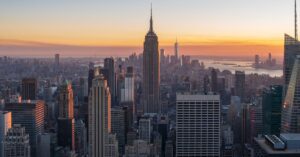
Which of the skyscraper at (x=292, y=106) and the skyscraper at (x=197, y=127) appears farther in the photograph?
the skyscraper at (x=197, y=127)

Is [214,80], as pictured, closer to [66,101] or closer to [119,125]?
[66,101]

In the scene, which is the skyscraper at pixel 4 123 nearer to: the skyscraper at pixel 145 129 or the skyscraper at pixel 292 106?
the skyscraper at pixel 145 129

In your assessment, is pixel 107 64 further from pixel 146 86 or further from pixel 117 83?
pixel 146 86

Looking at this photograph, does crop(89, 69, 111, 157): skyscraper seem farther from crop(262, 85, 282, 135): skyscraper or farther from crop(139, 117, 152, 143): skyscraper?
crop(262, 85, 282, 135): skyscraper

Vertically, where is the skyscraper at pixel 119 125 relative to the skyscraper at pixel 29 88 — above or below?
below

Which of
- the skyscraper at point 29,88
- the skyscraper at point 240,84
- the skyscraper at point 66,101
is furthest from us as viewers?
the skyscraper at point 240,84

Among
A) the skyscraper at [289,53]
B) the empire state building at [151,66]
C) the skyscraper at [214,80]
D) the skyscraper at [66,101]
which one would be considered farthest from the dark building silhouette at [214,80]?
the skyscraper at [289,53]

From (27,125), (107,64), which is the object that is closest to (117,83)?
(107,64)

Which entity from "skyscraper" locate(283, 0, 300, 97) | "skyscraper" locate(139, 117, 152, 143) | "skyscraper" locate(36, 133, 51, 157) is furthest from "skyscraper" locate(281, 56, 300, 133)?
"skyscraper" locate(36, 133, 51, 157)
